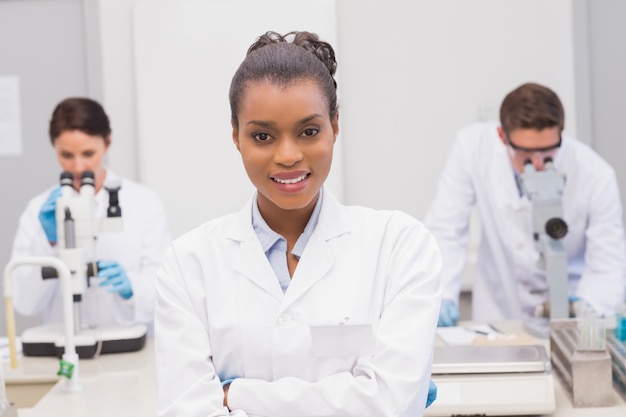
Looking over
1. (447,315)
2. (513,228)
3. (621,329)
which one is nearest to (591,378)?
(621,329)

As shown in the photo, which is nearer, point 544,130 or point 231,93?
point 231,93

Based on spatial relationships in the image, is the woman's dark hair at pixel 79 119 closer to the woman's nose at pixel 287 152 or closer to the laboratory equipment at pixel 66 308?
the laboratory equipment at pixel 66 308

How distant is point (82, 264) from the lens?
2.42 m

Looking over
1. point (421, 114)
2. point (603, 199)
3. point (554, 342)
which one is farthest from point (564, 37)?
point (554, 342)

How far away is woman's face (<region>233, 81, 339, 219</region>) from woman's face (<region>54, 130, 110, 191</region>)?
1725mm

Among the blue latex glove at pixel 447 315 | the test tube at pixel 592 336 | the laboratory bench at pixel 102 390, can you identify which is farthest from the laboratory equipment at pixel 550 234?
the test tube at pixel 592 336

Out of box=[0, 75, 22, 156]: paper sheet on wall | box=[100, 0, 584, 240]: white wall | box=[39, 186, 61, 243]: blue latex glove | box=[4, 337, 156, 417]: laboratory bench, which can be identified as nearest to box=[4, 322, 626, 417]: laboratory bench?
box=[4, 337, 156, 417]: laboratory bench

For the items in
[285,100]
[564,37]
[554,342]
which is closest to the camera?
[285,100]

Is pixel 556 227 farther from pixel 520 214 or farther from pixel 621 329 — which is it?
pixel 520 214

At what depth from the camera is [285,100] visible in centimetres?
131

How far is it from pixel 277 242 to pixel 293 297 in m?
0.13

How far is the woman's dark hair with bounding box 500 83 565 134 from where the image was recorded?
107 inches

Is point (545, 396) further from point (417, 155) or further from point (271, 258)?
point (417, 155)

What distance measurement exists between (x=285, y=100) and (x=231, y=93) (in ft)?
0.38
